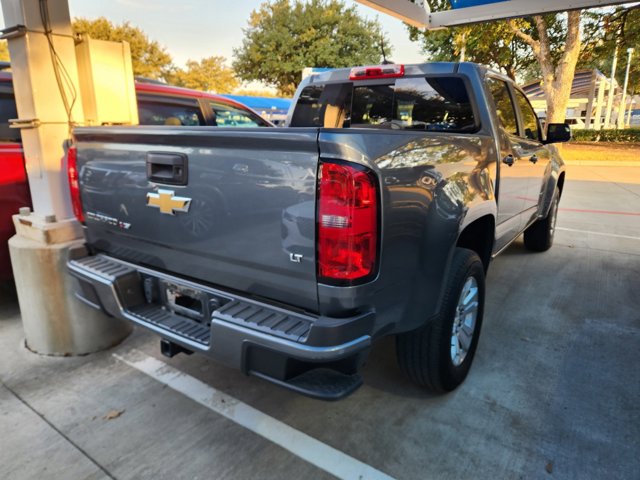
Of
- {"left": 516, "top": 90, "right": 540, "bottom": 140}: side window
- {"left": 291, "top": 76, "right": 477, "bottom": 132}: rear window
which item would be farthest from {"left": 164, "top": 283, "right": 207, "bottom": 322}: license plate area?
{"left": 516, "top": 90, "right": 540, "bottom": 140}: side window

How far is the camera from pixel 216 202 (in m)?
2.13

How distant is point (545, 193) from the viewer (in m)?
5.07

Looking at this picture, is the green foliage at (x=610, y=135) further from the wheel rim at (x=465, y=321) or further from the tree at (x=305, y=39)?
the wheel rim at (x=465, y=321)

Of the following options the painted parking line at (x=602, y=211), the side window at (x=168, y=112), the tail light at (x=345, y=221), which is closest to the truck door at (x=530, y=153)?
the tail light at (x=345, y=221)

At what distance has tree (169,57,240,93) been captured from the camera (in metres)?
43.1

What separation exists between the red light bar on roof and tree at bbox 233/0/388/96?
115 ft

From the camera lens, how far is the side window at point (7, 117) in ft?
12.4

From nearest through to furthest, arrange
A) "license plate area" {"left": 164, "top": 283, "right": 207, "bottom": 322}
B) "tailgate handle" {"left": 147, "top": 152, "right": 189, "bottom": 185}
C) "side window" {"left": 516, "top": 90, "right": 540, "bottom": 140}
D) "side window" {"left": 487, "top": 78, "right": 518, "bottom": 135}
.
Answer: "tailgate handle" {"left": 147, "top": 152, "right": 189, "bottom": 185}
"license plate area" {"left": 164, "top": 283, "right": 207, "bottom": 322}
"side window" {"left": 487, "top": 78, "right": 518, "bottom": 135}
"side window" {"left": 516, "top": 90, "right": 540, "bottom": 140}

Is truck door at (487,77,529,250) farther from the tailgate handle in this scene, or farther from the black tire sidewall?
the tailgate handle

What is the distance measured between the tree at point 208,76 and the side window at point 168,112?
4060 centimetres

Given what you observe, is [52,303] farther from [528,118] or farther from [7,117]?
[528,118]

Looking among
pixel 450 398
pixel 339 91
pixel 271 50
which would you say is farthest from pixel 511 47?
pixel 450 398

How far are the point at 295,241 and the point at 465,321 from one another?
1.58 metres

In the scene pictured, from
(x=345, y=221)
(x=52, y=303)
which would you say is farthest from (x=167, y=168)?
(x=52, y=303)
